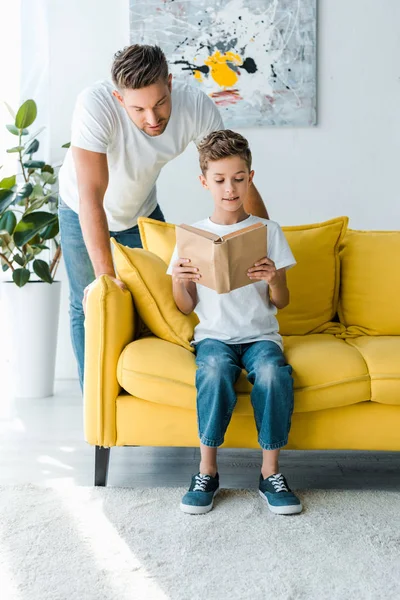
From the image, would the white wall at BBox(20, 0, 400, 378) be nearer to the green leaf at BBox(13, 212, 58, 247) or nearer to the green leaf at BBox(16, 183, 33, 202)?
the green leaf at BBox(16, 183, 33, 202)

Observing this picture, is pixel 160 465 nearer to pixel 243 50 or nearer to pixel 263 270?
pixel 263 270

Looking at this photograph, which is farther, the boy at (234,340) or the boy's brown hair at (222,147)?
the boy's brown hair at (222,147)

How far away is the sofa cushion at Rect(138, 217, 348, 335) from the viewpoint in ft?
8.27

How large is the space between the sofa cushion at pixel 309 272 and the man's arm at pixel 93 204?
33cm

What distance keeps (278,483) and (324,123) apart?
6.44 ft

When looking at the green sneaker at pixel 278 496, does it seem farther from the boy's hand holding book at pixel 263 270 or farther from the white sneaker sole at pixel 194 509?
the boy's hand holding book at pixel 263 270

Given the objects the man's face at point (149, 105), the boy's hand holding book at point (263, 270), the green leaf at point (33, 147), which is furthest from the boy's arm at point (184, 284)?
the green leaf at point (33, 147)

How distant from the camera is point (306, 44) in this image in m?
3.32

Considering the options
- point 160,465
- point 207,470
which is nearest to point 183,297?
point 207,470

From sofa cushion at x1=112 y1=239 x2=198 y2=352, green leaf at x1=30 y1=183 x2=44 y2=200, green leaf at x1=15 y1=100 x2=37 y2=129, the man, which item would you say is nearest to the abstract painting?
green leaf at x1=15 y1=100 x2=37 y2=129

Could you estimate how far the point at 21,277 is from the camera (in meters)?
3.17

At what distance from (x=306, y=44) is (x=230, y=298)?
1.71 meters

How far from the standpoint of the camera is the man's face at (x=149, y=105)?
2.07 metres

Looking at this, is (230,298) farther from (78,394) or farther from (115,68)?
(78,394)
